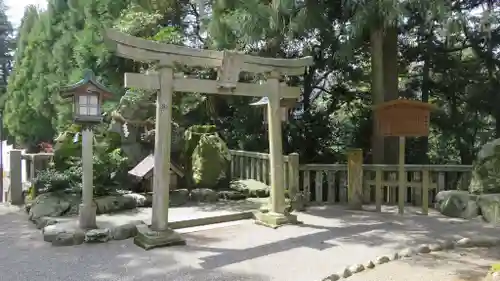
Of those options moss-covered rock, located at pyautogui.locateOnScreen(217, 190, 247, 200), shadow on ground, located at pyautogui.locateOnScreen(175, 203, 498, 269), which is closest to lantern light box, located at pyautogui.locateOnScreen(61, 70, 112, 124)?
shadow on ground, located at pyautogui.locateOnScreen(175, 203, 498, 269)

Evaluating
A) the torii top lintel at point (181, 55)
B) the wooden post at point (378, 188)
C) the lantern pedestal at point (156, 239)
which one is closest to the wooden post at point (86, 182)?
the lantern pedestal at point (156, 239)

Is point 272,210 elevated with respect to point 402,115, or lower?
lower

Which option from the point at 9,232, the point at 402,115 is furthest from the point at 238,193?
the point at 9,232

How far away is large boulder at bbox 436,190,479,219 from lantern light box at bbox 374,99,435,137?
1148 mm

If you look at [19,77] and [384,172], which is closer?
[384,172]

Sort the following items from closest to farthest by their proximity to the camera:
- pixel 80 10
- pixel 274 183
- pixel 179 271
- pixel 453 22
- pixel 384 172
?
pixel 179 271 → pixel 274 183 → pixel 453 22 → pixel 384 172 → pixel 80 10

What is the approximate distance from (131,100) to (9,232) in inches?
130

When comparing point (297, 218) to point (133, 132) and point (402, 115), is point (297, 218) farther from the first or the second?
point (133, 132)

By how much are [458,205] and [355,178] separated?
5.24 feet

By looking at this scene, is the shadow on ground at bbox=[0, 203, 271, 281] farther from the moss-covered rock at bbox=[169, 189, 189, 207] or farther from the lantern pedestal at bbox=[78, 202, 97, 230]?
the moss-covered rock at bbox=[169, 189, 189, 207]

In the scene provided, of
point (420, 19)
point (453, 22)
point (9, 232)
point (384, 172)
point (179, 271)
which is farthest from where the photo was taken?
point (420, 19)

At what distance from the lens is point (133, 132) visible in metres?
7.73

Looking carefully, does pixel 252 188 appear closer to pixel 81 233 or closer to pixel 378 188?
pixel 378 188

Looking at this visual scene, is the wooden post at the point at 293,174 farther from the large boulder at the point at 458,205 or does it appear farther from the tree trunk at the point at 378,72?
the large boulder at the point at 458,205
